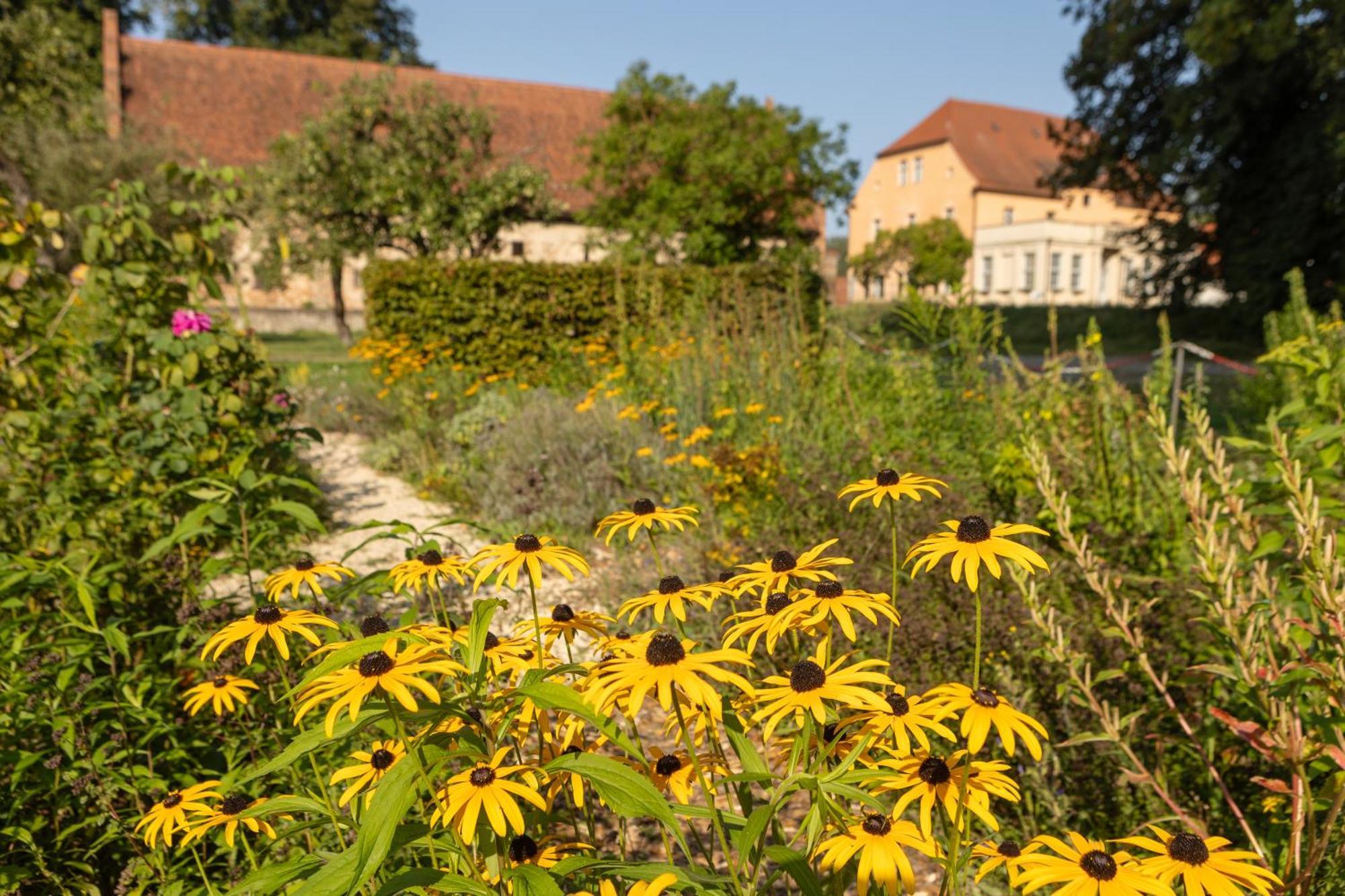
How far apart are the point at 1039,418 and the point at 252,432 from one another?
3.99 m

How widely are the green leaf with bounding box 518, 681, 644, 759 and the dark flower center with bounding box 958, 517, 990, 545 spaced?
551 mm

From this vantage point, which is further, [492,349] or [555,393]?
[492,349]

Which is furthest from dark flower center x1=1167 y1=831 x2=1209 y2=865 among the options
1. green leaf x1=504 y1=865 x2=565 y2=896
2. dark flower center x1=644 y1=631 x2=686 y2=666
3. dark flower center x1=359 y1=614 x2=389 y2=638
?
dark flower center x1=359 y1=614 x2=389 y2=638

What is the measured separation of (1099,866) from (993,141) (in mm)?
45477

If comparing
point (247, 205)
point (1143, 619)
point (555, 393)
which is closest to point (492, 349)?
point (555, 393)

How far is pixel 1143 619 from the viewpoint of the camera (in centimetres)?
281

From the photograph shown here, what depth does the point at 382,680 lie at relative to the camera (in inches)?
40.7

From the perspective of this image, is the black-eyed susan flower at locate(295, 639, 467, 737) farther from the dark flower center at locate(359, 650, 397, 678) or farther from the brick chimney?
the brick chimney

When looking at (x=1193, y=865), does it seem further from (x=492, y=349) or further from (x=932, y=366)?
(x=492, y=349)

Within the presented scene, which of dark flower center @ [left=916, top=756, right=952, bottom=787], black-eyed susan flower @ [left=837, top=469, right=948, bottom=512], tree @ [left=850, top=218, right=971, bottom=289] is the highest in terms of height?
tree @ [left=850, top=218, right=971, bottom=289]

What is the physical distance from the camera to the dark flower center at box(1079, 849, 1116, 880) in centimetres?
97

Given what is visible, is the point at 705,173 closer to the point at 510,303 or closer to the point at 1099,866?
the point at 510,303

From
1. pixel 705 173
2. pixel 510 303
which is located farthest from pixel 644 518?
pixel 705 173

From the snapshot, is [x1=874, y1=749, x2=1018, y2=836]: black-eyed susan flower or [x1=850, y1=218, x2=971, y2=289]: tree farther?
[x1=850, y1=218, x2=971, y2=289]: tree
